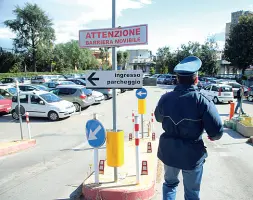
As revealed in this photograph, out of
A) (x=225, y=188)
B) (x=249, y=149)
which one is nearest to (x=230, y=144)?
(x=249, y=149)

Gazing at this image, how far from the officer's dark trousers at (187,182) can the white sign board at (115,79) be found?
5.42 feet

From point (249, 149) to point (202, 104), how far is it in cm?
578

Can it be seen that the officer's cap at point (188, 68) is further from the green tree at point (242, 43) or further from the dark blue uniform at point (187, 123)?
the green tree at point (242, 43)

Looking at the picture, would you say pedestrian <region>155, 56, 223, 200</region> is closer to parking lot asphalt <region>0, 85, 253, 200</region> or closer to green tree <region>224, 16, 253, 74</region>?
parking lot asphalt <region>0, 85, 253, 200</region>

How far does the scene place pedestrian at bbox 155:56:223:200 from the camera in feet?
9.62

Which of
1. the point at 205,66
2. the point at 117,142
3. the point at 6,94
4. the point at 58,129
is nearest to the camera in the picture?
the point at 117,142

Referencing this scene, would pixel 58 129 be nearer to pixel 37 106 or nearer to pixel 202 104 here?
pixel 37 106

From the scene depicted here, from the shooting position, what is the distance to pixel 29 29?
55.4 m

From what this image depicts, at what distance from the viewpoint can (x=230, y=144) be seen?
8.31 m

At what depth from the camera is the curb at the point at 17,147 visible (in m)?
7.55

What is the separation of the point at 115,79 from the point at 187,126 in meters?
1.84

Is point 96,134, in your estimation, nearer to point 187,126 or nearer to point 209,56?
point 187,126

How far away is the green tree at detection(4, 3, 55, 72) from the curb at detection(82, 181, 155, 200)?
5438cm

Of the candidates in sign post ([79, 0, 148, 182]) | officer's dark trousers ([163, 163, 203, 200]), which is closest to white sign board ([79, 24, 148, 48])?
sign post ([79, 0, 148, 182])
